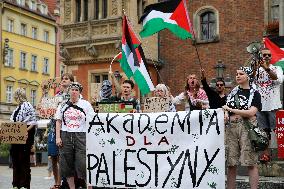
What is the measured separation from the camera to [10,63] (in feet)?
157

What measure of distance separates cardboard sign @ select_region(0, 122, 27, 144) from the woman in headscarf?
11.9 feet

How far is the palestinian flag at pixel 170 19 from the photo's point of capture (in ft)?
31.9

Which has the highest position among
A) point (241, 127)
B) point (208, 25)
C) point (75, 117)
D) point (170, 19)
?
point (208, 25)

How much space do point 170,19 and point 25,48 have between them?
138 ft

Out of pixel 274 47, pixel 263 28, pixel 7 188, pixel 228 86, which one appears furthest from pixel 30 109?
pixel 263 28

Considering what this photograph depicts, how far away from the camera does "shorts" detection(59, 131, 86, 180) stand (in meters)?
8.25

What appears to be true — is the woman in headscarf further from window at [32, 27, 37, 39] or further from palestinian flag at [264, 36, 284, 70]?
window at [32, 27, 37, 39]

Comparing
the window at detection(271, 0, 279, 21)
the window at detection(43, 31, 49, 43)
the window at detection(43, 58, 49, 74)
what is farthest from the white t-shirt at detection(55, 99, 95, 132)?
the window at detection(43, 31, 49, 43)

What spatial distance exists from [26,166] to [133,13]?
15.2 metres

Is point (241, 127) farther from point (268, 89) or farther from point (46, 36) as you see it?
point (46, 36)

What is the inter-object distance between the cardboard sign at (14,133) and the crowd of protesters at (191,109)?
265 mm

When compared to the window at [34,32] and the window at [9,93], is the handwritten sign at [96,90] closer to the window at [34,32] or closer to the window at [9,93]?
the window at [9,93]

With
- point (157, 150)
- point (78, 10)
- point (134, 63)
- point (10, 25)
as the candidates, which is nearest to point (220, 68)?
point (78, 10)

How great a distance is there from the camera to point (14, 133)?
29.6 ft
